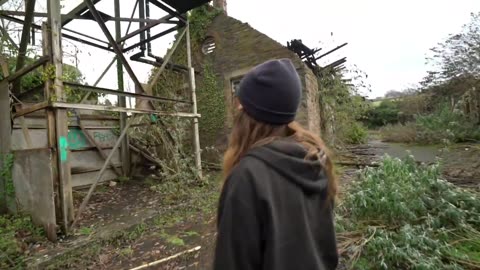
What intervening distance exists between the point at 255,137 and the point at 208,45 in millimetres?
10521

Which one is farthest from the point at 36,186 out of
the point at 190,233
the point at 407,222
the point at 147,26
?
the point at 407,222

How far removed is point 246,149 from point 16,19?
6.97 m

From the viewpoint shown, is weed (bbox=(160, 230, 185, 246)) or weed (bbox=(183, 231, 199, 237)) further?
weed (bbox=(183, 231, 199, 237))

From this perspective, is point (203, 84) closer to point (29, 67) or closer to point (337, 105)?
point (337, 105)

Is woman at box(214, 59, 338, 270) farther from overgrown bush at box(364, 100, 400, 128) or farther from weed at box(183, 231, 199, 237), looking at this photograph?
overgrown bush at box(364, 100, 400, 128)

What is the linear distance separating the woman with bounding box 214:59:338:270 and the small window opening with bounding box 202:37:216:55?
10187 millimetres

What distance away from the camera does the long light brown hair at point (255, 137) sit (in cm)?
118

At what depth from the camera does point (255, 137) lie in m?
1.18

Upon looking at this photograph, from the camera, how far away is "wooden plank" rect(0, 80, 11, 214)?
4.92 m

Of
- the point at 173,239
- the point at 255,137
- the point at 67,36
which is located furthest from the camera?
the point at 67,36

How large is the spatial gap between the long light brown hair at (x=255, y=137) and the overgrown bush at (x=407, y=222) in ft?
6.53

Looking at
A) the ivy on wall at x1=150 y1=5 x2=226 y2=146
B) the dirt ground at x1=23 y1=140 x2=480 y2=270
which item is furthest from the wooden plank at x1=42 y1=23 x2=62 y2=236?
Result: the ivy on wall at x1=150 y1=5 x2=226 y2=146

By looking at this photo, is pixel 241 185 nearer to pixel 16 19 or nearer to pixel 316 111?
pixel 16 19

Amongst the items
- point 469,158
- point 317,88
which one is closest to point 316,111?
point 317,88
